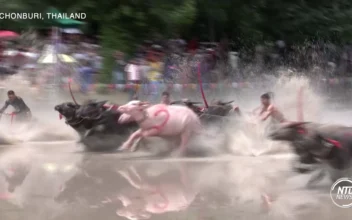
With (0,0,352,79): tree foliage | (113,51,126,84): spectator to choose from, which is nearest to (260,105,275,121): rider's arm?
(0,0,352,79): tree foliage

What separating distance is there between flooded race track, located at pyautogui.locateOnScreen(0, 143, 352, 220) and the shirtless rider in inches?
24.4

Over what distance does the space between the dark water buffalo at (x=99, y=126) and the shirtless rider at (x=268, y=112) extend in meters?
1.99

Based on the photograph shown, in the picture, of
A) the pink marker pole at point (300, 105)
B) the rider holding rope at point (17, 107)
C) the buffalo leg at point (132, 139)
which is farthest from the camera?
the rider holding rope at point (17, 107)

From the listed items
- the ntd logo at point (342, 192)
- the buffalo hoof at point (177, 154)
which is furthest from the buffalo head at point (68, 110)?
the ntd logo at point (342, 192)

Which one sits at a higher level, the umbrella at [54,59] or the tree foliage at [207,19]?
the tree foliage at [207,19]

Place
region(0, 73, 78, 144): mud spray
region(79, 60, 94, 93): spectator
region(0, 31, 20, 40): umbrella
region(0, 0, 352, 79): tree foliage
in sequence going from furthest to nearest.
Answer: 1. region(0, 31, 20, 40): umbrella
2. region(79, 60, 94, 93): spectator
3. region(0, 0, 352, 79): tree foliage
4. region(0, 73, 78, 144): mud spray

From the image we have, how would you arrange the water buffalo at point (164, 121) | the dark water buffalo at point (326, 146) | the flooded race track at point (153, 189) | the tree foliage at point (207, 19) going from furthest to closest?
the tree foliage at point (207, 19) → the water buffalo at point (164, 121) → the dark water buffalo at point (326, 146) → the flooded race track at point (153, 189)

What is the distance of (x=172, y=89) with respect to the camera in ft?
38.2

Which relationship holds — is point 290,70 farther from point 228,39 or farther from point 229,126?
point 229,126

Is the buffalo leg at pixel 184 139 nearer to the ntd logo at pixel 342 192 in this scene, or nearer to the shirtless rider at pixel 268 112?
the shirtless rider at pixel 268 112

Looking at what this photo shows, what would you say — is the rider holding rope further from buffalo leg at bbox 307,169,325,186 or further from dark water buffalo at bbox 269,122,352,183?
buffalo leg at bbox 307,169,325,186

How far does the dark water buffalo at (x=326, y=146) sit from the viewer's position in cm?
597

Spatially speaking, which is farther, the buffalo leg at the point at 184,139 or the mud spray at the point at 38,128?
the mud spray at the point at 38,128

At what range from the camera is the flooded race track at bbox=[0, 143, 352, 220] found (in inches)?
216
